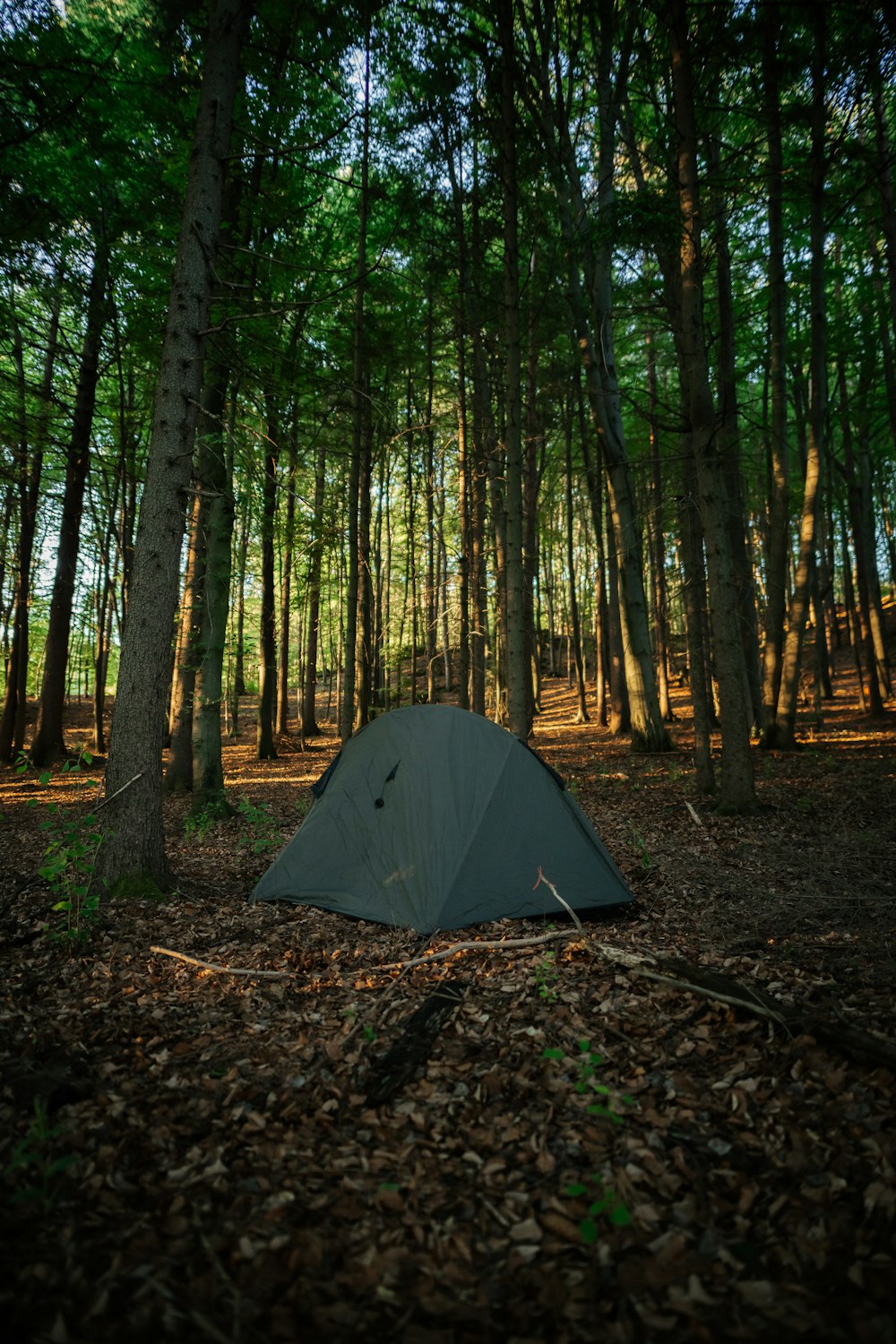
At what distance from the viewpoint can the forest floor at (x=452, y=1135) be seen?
192 cm

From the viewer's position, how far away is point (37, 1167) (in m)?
2.41

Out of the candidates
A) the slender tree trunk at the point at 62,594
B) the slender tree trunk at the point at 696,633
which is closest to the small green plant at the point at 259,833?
the slender tree trunk at the point at 696,633

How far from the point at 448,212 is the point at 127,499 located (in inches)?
464

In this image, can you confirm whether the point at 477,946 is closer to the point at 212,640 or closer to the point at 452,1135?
the point at 452,1135

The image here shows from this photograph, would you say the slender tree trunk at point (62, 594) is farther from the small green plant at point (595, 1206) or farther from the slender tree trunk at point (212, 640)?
the small green plant at point (595, 1206)

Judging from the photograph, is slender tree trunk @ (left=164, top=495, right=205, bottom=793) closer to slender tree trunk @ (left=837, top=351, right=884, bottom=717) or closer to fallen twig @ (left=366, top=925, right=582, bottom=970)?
fallen twig @ (left=366, top=925, right=582, bottom=970)

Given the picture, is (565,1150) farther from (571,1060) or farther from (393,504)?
(393,504)

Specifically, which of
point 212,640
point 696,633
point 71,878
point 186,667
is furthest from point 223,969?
point 696,633

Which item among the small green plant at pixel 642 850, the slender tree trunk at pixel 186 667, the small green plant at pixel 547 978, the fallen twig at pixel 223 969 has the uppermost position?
the slender tree trunk at pixel 186 667

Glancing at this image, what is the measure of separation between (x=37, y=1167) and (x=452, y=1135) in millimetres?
1667

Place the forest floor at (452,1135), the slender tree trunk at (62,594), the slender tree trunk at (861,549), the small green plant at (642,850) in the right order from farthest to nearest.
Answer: the slender tree trunk at (861,549) < the slender tree trunk at (62,594) < the small green plant at (642,850) < the forest floor at (452,1135)

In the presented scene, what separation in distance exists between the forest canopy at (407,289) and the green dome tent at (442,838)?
1.60 m

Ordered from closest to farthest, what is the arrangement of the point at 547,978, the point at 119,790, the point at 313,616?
the point at 547,978, the point at 119,790, the point at 313,616

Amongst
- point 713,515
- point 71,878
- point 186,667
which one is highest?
point 713,515
